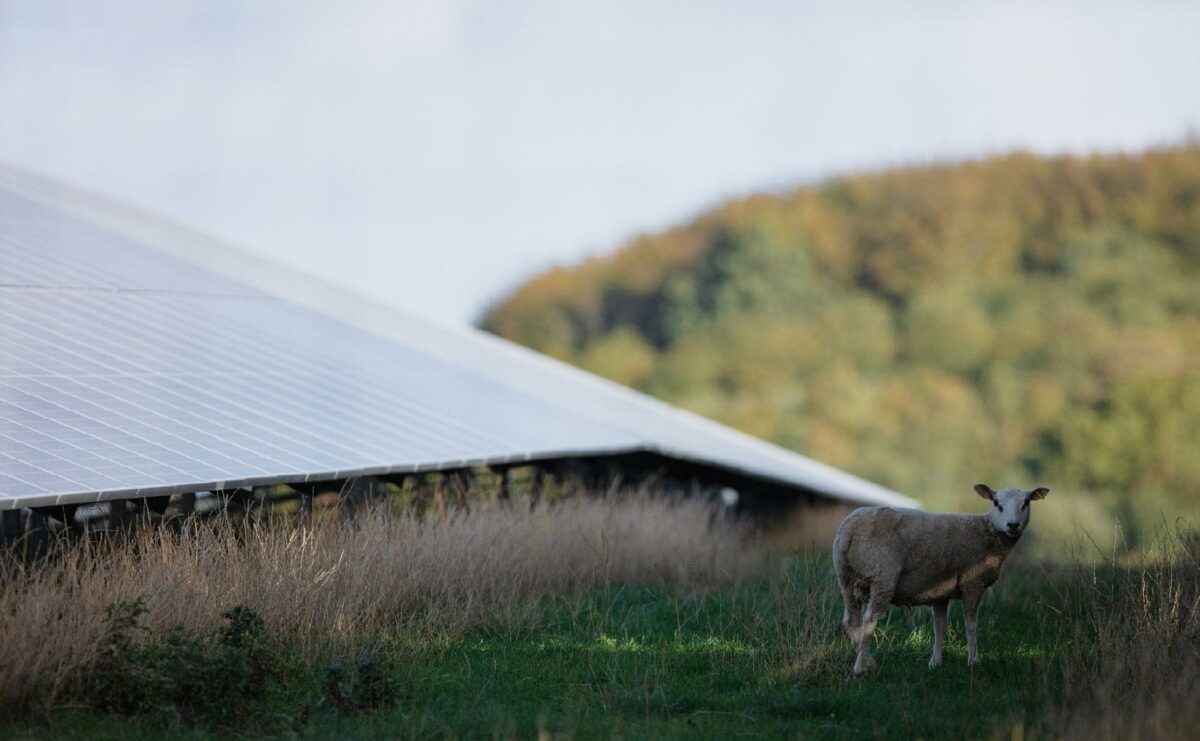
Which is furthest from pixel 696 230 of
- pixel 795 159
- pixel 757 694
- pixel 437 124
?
pixel 757 694

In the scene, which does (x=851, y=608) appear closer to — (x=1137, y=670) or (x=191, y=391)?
(x=1137, y=670)

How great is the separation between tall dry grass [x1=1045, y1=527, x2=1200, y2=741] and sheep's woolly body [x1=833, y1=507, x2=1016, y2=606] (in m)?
0.93

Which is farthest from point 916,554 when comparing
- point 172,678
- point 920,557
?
point 172,678

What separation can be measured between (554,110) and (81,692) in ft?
233

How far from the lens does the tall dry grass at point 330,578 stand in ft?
31.4

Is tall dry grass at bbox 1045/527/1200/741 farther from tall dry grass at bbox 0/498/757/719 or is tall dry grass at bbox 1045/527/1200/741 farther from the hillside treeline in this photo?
the hillside treeline

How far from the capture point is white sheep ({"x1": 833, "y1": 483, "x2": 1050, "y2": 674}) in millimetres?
10961

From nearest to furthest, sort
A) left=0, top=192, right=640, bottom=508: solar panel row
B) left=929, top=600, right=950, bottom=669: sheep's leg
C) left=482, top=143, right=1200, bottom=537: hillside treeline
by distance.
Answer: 1. left=929, top=600, right=950, bottom=669: sheep's leg
2. left=0, top=192, right=640, bottom=508: solar panel row
3. left=482, top=143, right=1200, bottom=537: hillside treeline

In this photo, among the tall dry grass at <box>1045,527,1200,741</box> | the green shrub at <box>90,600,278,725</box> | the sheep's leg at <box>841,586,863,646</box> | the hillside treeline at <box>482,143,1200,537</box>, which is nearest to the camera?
the tall dry grass at <box>1045,527,1200,741</box>

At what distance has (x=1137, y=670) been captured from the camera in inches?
384

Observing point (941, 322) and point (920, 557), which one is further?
point (941, 322)

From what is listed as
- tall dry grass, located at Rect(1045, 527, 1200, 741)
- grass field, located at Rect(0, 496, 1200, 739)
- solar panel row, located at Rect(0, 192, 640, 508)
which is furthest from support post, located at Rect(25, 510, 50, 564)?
tall dry grass, located at Rect(1045, 527, 1200, 741)

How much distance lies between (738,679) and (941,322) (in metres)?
58.6

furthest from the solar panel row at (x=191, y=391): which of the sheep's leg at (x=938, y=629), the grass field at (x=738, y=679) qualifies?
the sheep's leg at (x=938, y=629)
